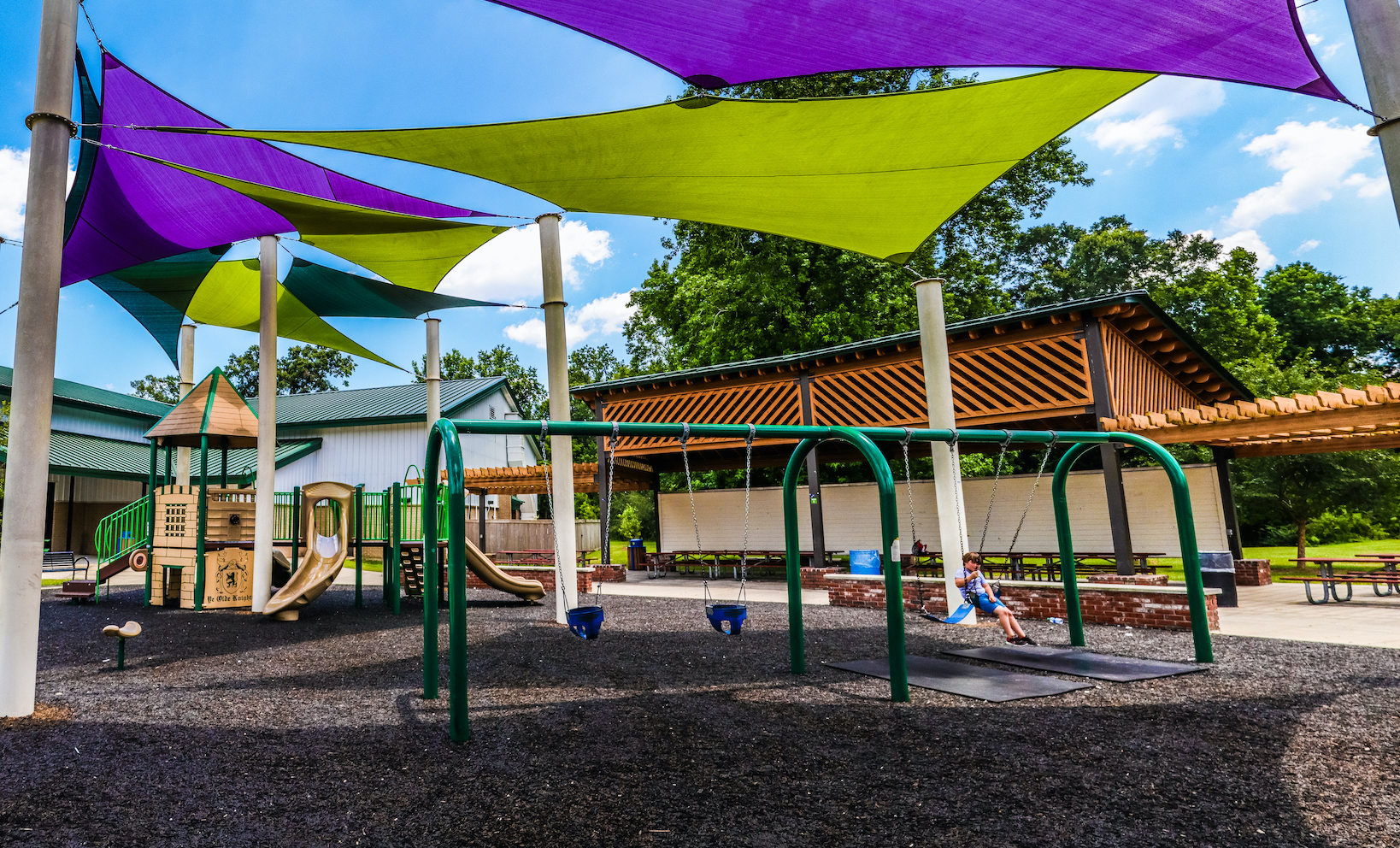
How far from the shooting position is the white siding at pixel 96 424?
2444 centimetres

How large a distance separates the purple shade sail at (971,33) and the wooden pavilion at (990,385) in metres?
6.44

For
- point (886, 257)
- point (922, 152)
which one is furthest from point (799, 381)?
point (922, 152)

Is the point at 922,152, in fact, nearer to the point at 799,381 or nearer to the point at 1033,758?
the point at 1033,758

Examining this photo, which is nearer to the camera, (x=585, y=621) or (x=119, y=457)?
(x=585, y=621)

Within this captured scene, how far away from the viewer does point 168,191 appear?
8.28 m

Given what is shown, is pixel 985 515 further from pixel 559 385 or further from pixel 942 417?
pixel 559 385

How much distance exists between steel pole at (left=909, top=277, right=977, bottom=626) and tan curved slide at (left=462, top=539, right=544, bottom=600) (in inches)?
250

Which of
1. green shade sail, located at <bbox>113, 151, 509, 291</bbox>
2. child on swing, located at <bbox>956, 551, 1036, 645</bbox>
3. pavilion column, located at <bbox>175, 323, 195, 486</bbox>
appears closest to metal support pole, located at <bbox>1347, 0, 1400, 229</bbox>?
Result: child on swing, located at <bbox>956, 551, 1036, 645</bbox>

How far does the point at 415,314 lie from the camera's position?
12.5m

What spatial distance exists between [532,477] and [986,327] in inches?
429

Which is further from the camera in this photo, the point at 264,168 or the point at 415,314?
the point at 415,314

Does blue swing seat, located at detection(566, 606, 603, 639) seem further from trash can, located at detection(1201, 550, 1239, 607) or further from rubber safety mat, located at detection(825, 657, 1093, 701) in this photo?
trash can, located at detection(1201, 550, 1239, 607)

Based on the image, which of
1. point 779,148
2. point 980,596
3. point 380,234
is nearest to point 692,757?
point 980,596

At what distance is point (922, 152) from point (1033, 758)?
4.55m
